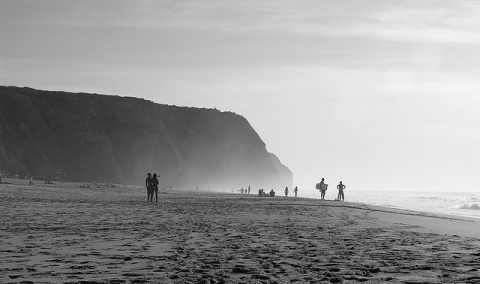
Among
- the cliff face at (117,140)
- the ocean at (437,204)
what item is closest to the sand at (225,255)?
the ocean at (437,204)

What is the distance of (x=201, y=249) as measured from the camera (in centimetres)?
1009

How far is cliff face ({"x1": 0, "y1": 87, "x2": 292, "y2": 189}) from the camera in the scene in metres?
110

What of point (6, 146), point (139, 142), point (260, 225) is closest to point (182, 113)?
point (139, 142)

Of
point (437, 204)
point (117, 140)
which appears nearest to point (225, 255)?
point (437, 204)

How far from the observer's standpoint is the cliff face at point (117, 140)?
109625 millimetres

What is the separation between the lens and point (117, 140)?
126812 mm

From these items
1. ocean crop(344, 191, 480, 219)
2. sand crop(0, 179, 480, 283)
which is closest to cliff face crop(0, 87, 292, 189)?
ocean crop(344, 191, 480, 219)

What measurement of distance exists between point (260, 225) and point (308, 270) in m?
8.50

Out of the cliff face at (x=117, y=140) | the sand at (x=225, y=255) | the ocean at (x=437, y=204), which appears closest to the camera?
the sand at (x=225, y=255)

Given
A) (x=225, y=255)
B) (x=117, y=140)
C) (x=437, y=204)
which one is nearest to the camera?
(x=225, y=255)

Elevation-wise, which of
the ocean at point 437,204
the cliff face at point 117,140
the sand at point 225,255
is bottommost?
the sand at point 225,255

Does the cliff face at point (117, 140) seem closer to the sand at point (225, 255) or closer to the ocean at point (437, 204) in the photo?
the ocean at point (437, 204)

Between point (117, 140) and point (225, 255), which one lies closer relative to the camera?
point (225, 255)

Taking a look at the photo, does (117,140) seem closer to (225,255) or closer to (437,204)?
(437,204)
